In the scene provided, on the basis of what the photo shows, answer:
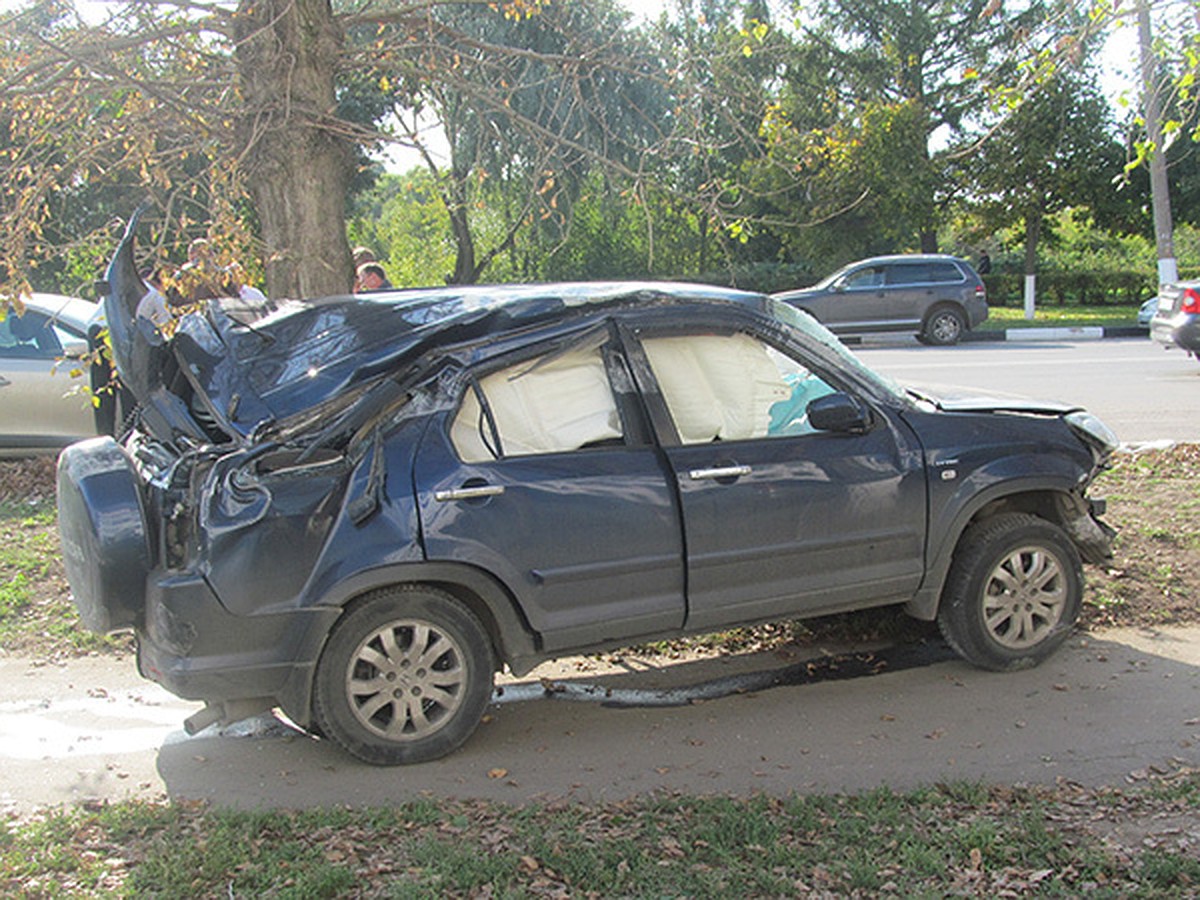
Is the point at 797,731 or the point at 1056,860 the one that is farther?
the point at 797,731

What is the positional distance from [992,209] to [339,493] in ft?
87.9

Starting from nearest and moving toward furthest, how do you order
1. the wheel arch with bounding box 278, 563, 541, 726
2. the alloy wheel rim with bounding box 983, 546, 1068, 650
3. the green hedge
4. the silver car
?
the wheel arch with bounding box 278, 563, 541, 726
the alloy wheel rim with bounding box 983, 546, 1068, 650
the silver car
the green hedge

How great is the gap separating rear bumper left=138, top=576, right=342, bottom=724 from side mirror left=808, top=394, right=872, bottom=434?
83.2 inches

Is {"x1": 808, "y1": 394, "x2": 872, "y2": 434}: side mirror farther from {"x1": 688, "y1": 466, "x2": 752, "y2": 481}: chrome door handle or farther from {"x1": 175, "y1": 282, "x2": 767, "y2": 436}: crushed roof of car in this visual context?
{"x1": 175, "y1": 282, "x2": 767, "y2": 436}: crushed roof of car

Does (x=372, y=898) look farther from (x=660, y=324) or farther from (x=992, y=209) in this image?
(x=992, y=209)

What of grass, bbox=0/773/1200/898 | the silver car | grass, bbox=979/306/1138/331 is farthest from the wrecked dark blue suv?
grass, bbox=979/306/1138/331

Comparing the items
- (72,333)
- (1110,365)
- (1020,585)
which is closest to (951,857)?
(1020,585)

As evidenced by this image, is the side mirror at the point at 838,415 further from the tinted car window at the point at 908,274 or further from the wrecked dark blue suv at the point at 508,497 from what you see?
the tinted car window at the point at 908,274

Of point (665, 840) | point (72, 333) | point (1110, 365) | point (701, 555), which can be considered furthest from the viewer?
point (1110, 365)

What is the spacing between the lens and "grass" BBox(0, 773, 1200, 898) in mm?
3502

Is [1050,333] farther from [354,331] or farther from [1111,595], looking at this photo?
[354,331]

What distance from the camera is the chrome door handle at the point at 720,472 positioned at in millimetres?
4812

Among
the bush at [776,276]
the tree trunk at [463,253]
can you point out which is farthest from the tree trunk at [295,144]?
the bush at [776,276]

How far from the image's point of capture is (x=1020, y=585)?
212 inches
